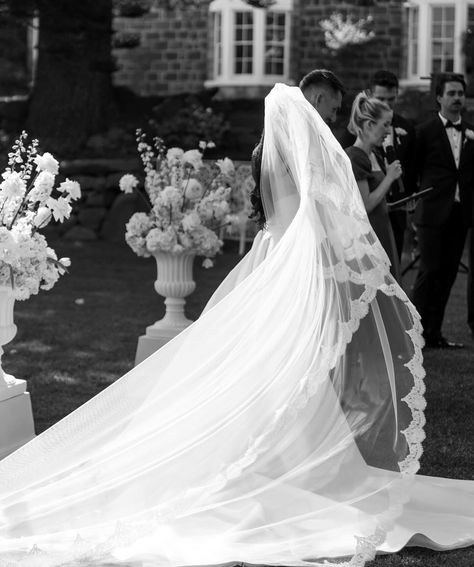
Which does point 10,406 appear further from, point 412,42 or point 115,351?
point 412,42

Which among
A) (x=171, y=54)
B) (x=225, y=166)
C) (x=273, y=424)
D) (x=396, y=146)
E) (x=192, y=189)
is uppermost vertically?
(x=171, y=54)

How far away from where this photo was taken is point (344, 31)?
19422 millimetres

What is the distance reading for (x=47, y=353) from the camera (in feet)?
25.9

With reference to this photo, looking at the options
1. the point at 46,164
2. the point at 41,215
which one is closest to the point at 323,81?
the point at 46,164

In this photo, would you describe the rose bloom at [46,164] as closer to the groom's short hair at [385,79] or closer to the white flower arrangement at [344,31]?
the groom's short hair at [385,79]

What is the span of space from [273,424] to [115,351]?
3912mm

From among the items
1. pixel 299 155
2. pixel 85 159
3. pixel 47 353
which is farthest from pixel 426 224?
pixel 85 159

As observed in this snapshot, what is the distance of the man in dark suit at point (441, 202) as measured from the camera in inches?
306

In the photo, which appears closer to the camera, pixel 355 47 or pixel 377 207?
pixel 377 207

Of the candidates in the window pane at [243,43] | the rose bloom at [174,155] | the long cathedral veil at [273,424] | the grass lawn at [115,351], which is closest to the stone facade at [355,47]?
the window pane at [243,43]

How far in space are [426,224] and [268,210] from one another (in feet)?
10.8

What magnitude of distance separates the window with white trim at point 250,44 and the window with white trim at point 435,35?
7.59 ft

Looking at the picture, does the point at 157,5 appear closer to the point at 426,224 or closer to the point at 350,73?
the point at 350,73

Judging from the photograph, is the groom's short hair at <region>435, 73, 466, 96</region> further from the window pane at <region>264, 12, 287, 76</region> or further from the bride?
the window pane at <region>264, 12, 287, 76</region>
